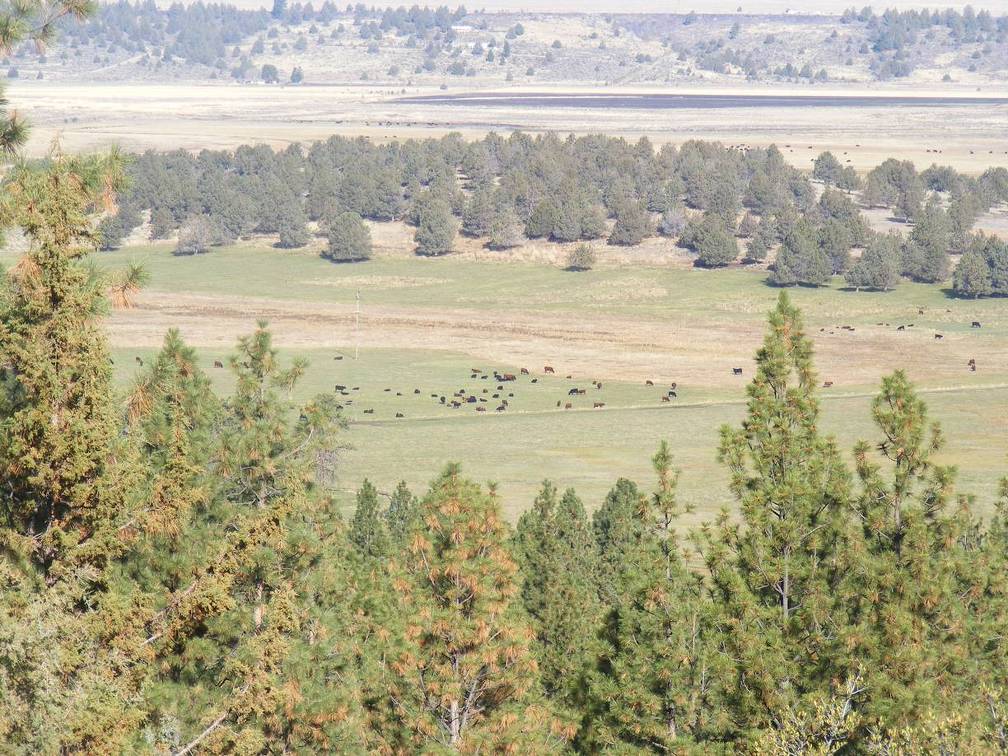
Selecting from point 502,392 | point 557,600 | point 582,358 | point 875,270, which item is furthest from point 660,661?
point 875,270

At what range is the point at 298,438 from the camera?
32.2 m

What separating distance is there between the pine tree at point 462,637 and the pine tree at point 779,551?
4202 mm

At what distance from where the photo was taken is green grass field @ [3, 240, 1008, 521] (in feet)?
354

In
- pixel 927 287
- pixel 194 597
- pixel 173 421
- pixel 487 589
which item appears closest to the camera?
pixel 194 597

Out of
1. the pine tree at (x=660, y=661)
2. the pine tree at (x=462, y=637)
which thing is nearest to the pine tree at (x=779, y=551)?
the pine tree at (x=660, y=661)

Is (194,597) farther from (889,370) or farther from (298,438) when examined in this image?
(889,370)

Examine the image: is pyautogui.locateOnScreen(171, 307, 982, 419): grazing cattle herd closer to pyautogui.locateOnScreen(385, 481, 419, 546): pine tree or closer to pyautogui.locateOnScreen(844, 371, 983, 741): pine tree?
pyautogui.locateOnScreen(385, 481, 419, 546): pine tree

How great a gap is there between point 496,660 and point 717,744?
4.56 metres

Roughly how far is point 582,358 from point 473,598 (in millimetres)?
119331

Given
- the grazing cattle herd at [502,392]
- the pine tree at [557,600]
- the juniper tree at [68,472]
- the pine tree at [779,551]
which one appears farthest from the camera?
the grazing cattle herd at [502,392]

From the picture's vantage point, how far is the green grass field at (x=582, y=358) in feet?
354

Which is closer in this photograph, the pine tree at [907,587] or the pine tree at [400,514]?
the pine tree at [907,587]

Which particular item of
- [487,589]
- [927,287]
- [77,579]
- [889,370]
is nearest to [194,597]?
[77,579]

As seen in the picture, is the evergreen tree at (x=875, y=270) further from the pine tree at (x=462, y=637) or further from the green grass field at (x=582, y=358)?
the pine tree at (x=462, y=637)
